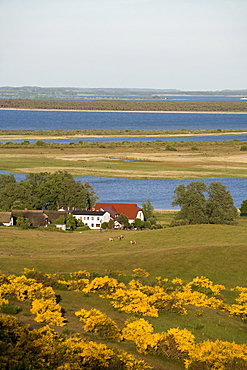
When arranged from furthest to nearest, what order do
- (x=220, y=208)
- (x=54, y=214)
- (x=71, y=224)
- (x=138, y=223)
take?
1. (x=54, y=214)
2. (x=138, y=223)
3. (x=220, y=208)
4. (x=71, y=224)

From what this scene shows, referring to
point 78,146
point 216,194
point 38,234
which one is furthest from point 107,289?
point 78,146

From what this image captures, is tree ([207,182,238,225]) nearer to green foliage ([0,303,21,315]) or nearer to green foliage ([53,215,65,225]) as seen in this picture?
green foliage ([53,215,65,225])

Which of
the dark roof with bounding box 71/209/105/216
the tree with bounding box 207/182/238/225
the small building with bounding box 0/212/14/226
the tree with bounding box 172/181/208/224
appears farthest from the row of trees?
the tree with bounding box 207/182/238/225

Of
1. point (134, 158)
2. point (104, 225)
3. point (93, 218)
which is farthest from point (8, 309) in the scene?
point (134, 158)

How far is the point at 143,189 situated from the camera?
94.0m

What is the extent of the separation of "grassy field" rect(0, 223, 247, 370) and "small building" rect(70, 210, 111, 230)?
17067 millimetres

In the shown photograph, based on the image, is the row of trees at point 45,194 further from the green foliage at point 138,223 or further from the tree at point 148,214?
the green foliage at point 138,223

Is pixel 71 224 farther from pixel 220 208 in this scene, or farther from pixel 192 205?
pixel 220 208

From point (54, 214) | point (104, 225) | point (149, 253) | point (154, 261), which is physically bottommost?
point (104, 225)

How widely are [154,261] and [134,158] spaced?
98169mm

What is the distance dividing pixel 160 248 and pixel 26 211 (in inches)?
1187

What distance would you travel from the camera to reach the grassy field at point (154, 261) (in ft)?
66.6

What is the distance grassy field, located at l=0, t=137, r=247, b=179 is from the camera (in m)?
110

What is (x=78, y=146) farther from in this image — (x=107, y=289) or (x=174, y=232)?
(x=107, y=289)
